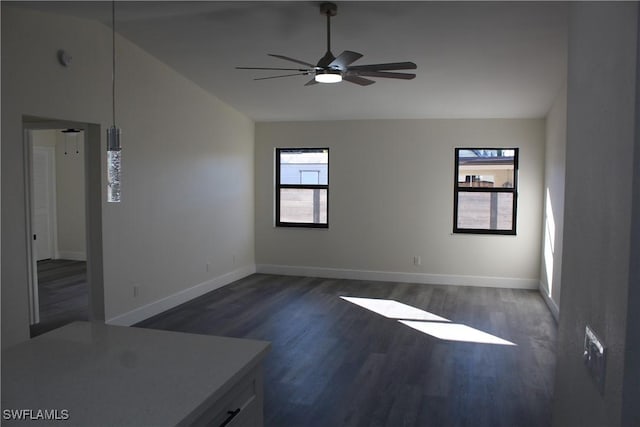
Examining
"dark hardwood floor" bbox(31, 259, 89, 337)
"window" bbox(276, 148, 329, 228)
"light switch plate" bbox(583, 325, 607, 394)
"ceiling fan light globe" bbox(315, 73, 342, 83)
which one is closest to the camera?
"light switch plate" bbox(583, 325, 607, 394)

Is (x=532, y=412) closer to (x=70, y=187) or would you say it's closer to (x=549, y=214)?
(x=549, y=214)

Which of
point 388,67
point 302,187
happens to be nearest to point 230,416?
point 388,67

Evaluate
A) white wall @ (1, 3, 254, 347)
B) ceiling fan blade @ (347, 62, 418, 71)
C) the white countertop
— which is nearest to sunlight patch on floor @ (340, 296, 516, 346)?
white wall @ (1, 3, 254, 347)

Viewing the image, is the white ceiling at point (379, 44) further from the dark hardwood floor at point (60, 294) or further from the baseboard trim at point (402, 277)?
the dark hardwood floor at point (60, 294)

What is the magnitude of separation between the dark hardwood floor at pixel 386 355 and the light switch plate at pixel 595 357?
6.31 feet

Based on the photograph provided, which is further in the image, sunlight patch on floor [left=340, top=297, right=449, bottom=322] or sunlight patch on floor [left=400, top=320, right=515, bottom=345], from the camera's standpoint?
sunlight patch on floor [left=340, top=297, right=449, bottom=322]

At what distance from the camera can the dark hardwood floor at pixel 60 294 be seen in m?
5.20

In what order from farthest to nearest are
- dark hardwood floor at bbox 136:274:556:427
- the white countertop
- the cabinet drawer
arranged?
dark hardwood floor at bbox 136:274:556:427 < the cabinet drawer < the white countertop

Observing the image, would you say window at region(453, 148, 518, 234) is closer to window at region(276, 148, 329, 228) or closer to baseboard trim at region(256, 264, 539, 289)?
baseboard trim at region(256, 264, 539, 289)

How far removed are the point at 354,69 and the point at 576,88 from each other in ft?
7.15

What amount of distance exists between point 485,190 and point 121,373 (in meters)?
6.29

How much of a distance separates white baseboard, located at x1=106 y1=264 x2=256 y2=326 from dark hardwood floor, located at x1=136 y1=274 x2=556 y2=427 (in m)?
0.11

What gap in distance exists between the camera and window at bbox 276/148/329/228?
7.69 m

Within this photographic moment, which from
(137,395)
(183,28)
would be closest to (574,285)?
(137,395)
